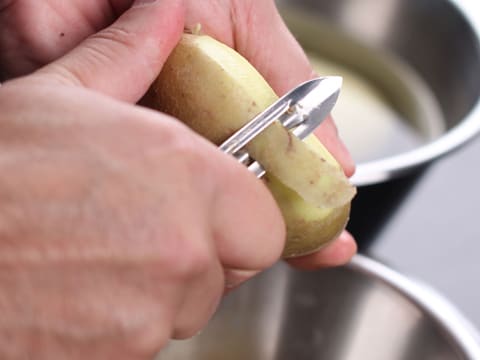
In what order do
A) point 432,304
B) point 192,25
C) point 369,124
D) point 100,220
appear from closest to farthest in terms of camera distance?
point 100,220 → point 192,25 → point 432,304 → point 369,124

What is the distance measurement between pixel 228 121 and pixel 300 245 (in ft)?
0.35

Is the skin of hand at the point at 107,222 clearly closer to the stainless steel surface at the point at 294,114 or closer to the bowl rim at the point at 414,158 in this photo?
the stainless steel surface at the point at 294,114

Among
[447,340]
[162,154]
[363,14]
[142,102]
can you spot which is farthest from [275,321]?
[363,14]

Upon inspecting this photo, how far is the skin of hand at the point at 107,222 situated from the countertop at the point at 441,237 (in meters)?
0.45

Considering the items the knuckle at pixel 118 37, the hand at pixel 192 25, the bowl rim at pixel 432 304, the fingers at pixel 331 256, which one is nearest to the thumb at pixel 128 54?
the knuckle at pixel 118 37

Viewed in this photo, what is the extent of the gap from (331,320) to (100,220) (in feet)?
1.47

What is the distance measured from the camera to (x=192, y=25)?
0.63 meters

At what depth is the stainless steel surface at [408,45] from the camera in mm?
1221

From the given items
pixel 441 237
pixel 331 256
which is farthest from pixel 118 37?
pixel 441 237

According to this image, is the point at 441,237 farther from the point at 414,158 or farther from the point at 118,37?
the point at 118,37

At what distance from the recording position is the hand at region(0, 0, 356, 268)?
0.65 meters

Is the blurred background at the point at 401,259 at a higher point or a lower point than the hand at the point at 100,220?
lower

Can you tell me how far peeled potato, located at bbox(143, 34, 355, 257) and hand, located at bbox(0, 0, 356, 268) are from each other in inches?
3.2

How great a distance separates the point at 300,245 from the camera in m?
0.57
